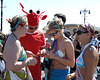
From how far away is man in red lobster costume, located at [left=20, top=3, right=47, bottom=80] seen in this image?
327cm

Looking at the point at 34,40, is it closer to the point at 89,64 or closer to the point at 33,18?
the point at 33,18

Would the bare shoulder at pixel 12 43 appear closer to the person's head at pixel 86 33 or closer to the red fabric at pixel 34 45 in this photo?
the person's head at pixel 86 33

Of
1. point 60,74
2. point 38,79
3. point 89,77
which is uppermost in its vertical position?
point 89,77

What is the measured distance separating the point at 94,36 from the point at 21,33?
1044mm

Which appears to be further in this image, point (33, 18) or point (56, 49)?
point (33, 18)

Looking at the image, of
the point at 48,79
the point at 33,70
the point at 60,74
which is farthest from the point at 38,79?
the point at 60,74

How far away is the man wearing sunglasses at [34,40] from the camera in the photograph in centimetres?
326

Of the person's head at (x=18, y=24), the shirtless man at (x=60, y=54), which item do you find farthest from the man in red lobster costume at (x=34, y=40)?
the person's head at (x=18, y=24)

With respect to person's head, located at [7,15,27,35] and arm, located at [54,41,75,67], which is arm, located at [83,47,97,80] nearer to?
arm, located at [54,41,75,67]

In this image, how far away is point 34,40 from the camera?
3346 millimetres

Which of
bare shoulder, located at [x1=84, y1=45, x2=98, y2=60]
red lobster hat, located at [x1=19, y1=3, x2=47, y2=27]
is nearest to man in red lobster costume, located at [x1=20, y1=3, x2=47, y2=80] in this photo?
red lobster hat, located at [x1=19, y1=3, x2=47, y2=27]

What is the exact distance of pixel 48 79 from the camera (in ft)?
9.47

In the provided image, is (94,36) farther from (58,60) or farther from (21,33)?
(21,33)

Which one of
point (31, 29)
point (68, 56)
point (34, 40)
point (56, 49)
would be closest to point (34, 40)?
point (34, 40)
